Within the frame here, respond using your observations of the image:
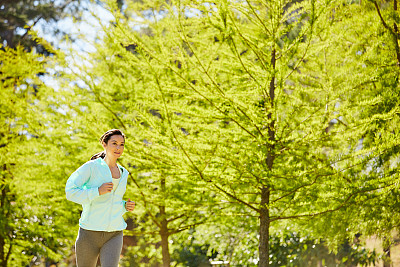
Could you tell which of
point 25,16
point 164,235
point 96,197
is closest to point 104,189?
point 96,197

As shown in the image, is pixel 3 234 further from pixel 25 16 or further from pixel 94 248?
pixel 25 16

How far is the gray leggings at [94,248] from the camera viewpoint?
3.15 metres

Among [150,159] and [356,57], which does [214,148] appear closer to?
[150,159]

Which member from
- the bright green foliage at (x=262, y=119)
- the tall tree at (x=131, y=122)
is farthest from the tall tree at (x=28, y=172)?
the bright green foliage at (x=262, y=119)

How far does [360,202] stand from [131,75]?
435cm

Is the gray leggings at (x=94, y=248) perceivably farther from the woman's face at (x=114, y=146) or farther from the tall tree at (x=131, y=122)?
the tall tree at (x=131, y=122)

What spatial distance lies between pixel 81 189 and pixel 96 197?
0.12 m

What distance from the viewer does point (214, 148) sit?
4.57m

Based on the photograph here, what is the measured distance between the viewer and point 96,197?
315 cm

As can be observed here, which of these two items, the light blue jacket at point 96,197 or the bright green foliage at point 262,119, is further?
the bright green foliage at point 262,119

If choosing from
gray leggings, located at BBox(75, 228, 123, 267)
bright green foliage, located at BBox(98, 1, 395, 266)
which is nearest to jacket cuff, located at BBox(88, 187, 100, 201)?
gray leggings, located at BBox(75, 228, 123, 267)

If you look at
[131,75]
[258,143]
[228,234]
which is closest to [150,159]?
[258,143]

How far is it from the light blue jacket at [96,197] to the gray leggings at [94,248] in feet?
0.21

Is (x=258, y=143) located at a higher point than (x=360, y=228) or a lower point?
higher
